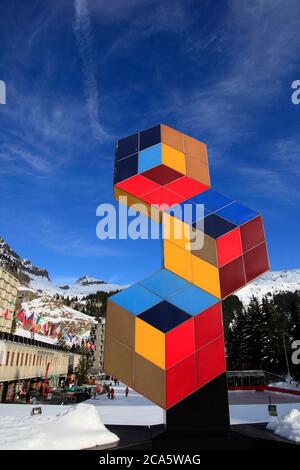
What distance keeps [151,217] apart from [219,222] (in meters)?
2.14

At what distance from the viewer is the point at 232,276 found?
33.2ft

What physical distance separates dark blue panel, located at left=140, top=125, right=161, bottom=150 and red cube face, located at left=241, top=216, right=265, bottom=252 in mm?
4076

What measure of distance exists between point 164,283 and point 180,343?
1.67 metres

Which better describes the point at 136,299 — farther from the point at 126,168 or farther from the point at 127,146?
the point at 127,146

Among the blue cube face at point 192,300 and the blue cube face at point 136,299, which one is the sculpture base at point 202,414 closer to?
the blue cube face at point 192,300

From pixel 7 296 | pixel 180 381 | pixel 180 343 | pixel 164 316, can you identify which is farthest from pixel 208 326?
pixel 7 296

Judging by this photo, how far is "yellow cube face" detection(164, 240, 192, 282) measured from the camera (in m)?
9.83

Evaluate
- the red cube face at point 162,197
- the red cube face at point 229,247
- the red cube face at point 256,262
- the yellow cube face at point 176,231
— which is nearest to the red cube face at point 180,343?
the red cube face at point 229,247

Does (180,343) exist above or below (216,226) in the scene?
below

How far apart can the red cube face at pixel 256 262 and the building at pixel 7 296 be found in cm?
5928

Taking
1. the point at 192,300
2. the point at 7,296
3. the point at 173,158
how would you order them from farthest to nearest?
the point at 7,296 < the point at 173,158 < the point at 192,300

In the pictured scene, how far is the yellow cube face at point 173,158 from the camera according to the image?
11.1 metres

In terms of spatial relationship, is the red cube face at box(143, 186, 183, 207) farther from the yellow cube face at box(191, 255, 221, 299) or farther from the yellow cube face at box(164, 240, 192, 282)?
the yellow cube face at box(191, 255, 221, 299)

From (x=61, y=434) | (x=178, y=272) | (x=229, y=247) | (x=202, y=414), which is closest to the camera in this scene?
(x=61, y=434)
